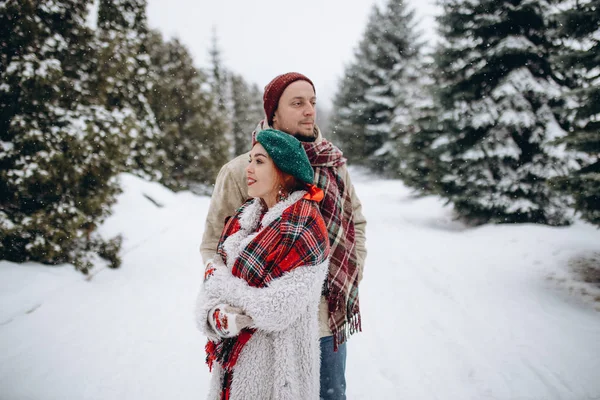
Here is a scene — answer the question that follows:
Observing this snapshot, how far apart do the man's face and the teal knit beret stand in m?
0.28

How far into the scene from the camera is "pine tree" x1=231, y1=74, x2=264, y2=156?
26281mm

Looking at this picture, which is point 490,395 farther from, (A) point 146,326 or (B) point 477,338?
(A) point 146,326

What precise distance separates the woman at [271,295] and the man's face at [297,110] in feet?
0.97

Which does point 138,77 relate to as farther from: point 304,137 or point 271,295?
point 271,295

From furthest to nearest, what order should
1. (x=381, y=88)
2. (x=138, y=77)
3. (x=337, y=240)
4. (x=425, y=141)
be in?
(x=381, y=88) → (x=138, y=77) → (x=425, y=141) → (x=337, y=240)

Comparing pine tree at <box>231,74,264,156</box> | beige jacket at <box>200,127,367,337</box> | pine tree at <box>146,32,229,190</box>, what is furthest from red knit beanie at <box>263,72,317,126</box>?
pine tree at <box>231,74,264,156</box>

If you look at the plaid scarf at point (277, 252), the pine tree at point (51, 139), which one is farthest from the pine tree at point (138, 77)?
the plaid scarf at point (277, 252)

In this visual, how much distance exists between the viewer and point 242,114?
1103 inches

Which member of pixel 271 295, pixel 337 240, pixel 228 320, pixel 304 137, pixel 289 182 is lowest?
pixel 228 320

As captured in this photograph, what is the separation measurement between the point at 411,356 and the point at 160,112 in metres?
16.0

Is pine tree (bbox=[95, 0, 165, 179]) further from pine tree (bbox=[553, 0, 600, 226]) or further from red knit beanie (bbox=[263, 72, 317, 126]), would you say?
pine tree (bbox=[553, 0, 600, 226])

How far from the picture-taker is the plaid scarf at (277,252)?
136 cm

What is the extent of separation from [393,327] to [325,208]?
9.67 feet

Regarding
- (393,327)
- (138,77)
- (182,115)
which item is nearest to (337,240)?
(393,327)
